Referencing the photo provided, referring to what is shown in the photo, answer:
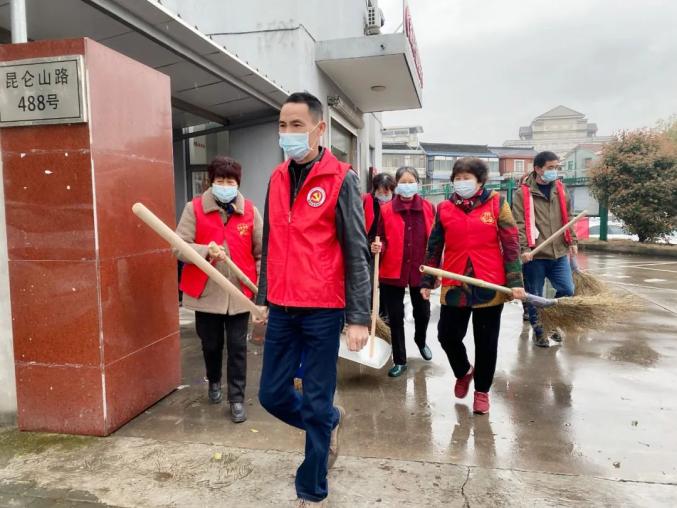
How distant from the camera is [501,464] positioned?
2852 millimetres

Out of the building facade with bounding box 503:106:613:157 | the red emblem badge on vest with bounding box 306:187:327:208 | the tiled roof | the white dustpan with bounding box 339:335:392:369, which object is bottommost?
the white dustpan with bounding box 339:335:392:369

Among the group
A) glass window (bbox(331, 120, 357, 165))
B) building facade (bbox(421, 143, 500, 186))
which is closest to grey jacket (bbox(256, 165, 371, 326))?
glass window (bbox(331, 120, 357, 165))

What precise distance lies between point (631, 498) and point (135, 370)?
2840 mm

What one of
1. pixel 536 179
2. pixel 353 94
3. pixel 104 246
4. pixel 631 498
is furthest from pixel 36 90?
pixel 353 94

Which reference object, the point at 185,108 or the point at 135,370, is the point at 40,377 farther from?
the point at 185,108

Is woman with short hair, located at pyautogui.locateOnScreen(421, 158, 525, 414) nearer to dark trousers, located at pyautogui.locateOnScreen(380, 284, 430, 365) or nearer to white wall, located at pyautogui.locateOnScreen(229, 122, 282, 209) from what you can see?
dark trousers, located at pyautogui.locateOnScreen(380, 284, 430, 365)

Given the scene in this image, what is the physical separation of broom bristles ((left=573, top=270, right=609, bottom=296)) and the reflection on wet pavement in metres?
0.53

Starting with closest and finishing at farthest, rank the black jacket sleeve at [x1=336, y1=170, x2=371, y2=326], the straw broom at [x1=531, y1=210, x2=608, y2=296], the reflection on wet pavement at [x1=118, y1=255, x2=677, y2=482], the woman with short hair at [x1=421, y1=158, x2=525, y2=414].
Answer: the black jacket sleeve at [x1=336, y1=170, x2=371, y2=326], the reflection on wet pavement at [x1=118, y1=255, x2=677, y2=482], the woman with short hair at [x1=421, y1=158, x2=525, y2=414], the straw broom at [x1=531, y1=210, x2=608, y2=296]

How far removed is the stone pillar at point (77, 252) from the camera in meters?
3.07

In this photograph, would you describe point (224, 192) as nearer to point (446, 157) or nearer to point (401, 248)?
point (401, 248)

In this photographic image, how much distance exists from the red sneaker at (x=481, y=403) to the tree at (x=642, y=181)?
1307 centimetres

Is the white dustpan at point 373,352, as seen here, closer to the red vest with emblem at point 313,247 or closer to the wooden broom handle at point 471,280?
the wooden broom handle at point 471,280

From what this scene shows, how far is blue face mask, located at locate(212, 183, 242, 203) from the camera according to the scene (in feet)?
11.5

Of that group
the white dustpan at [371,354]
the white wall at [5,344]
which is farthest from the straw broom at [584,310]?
the white wall at [5,344]
